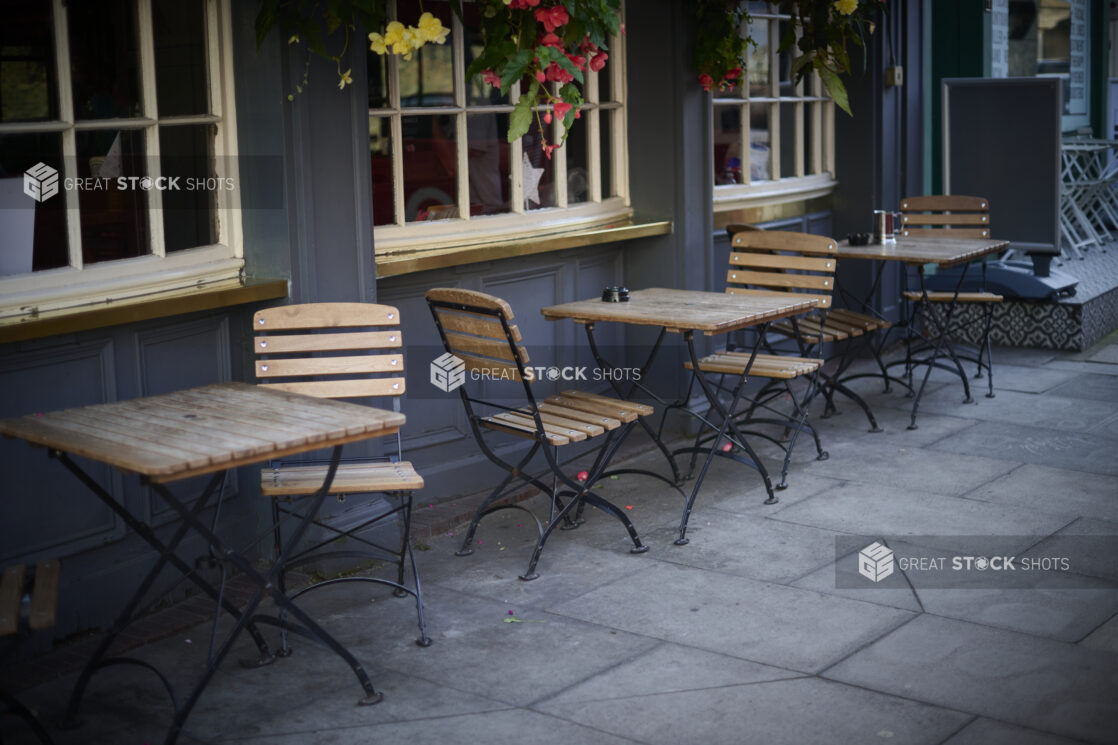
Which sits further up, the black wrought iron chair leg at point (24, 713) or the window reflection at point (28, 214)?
the window reflection at point (28, 214)

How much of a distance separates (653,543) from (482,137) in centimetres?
216

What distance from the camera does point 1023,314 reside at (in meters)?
9.37

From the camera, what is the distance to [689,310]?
5.76 meters

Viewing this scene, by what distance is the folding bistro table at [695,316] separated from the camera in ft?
17.9

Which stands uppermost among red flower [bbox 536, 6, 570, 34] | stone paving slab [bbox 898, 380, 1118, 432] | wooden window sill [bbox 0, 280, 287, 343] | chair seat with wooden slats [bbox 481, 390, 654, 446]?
red flower [bbox 536, 6, 570, 34]

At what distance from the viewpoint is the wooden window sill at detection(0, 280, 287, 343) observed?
14.2 feet

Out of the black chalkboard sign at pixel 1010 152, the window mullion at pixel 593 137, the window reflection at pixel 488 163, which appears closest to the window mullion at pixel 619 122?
the window mullion at pixel 593 137

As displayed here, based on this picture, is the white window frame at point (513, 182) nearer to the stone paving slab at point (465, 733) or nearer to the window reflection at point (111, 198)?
the window reflection at point (111, 198)

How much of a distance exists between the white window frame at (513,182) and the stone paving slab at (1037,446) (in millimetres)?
2173

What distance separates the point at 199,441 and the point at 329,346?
44.0 inches

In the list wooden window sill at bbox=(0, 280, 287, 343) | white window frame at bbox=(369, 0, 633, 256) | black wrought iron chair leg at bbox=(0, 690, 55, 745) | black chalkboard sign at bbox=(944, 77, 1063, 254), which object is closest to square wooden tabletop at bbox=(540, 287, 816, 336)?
white window frame at bbox=(369, 0, 633, 256)

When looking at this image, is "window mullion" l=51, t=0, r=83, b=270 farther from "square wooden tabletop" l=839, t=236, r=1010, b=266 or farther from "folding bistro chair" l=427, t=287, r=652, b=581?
"square wooden tabletop" l=839, t=236, r=1010, b=266

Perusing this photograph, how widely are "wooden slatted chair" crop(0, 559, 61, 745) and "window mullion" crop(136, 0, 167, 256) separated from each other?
1.59 m

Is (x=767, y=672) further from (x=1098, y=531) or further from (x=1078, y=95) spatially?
(x=1078, y=95)
